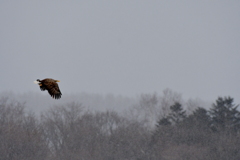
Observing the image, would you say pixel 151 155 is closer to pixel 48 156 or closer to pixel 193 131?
pixel 193 131

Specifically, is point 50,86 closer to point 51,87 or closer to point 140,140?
point 51,87

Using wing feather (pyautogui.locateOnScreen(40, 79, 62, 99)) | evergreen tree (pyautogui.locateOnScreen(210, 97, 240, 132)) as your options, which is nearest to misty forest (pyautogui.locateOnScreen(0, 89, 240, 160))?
evergreen tree (pyautogui.locateOnScreen(210, 97, 240, 132))

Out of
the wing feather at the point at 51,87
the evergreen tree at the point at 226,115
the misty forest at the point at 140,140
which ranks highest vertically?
the evergreen tree at the point at 226,115

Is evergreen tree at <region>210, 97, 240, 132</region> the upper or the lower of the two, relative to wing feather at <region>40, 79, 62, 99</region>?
upper

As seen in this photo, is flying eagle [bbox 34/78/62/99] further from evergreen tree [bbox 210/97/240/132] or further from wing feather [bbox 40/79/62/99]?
evergreen tree [bbox 210/97/240/132]

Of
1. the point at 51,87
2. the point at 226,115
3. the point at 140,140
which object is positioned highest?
the point at 226,115

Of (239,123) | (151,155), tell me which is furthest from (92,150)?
(239,123)

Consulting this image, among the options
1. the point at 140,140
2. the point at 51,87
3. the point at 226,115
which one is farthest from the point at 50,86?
the point at 140,140

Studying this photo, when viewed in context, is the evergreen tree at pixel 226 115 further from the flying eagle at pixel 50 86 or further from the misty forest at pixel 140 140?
the flying eagle at pixel 50 86

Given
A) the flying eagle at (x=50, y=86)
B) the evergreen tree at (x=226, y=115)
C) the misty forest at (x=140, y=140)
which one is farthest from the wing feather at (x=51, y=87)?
the evergreen tree at (x=226, y=115)

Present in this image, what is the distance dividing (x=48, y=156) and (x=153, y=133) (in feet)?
30.8

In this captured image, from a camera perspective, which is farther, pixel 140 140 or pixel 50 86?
pixel 140 140

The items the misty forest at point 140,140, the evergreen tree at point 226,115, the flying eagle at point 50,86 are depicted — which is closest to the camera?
the flying eagle at point 50,86

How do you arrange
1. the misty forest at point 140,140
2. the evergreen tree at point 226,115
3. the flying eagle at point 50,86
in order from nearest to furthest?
the flying eagle at point 50,86
the misty forest at point 140,140
the evergreen tree at point 226,115
